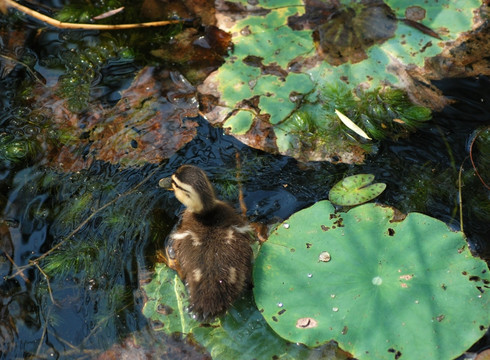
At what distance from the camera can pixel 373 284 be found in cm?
342

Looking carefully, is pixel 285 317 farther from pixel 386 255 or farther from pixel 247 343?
pixel 386 255

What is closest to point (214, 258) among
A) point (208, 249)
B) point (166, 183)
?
point (208, 249)

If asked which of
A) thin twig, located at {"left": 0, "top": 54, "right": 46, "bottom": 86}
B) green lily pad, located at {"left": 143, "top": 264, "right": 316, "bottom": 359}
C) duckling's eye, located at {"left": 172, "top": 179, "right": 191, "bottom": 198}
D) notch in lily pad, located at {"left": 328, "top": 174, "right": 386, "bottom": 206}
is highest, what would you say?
duckling's eye, located at {"left": 172, "top": 179, "right": 191, "bottom": 198}

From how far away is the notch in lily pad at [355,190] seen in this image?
3.98 m

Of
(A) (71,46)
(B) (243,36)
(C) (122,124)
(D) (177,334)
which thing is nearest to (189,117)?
(C) (122,124)

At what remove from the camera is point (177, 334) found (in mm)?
3643

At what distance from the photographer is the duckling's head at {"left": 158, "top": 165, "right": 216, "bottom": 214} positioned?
3.72 meters

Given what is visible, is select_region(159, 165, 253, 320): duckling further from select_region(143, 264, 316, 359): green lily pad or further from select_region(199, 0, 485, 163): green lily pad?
select_region(199, 0, 485, 163): green lily pad

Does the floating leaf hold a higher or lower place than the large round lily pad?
higher

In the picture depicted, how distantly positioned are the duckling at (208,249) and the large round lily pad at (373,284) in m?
0.16

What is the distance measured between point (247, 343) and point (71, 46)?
342 centimetres

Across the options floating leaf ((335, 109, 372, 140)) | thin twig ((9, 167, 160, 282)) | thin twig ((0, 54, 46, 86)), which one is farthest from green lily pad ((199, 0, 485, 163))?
thin twig ((0, 54, 46, 86))

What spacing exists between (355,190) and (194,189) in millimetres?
1206

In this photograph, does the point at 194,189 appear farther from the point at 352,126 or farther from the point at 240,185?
the point at 352,126
